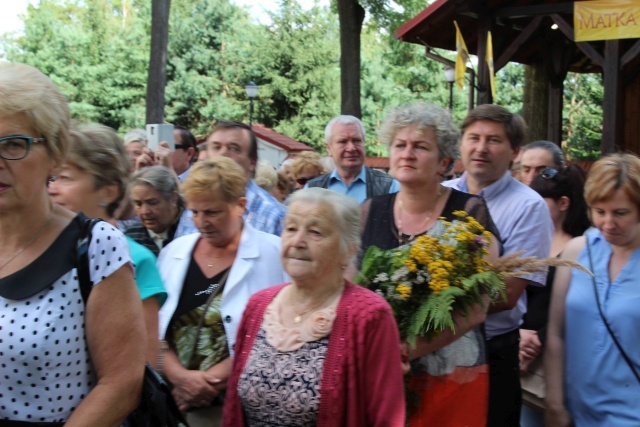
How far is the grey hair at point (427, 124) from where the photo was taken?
12.1ft

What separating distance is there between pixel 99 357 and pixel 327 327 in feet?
3.00

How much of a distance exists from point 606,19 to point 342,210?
32.6 ft

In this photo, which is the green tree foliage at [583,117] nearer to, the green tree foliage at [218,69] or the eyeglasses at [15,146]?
the green tree foliage at [218,69]

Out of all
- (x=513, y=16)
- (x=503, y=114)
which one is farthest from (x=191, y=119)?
(x=503, y=114)

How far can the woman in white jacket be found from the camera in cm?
354

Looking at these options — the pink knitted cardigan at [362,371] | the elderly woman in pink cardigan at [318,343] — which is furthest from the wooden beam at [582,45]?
the pink knitted cardigan at [362,371]

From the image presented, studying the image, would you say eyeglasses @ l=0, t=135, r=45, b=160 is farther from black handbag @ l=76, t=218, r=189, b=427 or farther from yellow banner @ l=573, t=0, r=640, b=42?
yellow banner @ l=573, t=0, r=640, b=42

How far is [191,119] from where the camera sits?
134 ft

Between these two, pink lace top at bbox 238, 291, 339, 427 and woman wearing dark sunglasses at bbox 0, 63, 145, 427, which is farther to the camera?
pink lace top at bbox 238, 291, 339, 427

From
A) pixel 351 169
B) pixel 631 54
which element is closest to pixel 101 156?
pixel 351 169

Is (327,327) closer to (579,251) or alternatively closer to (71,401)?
(71,401)

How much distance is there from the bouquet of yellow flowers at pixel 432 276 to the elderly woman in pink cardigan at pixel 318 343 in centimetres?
28

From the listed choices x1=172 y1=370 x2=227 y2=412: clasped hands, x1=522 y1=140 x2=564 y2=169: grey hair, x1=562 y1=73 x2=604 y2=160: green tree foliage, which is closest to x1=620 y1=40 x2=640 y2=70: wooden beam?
x1=522 y1=140 x2=564 y2=169: grey hair

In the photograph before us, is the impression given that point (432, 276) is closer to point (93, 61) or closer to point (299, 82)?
point (299, 82)
